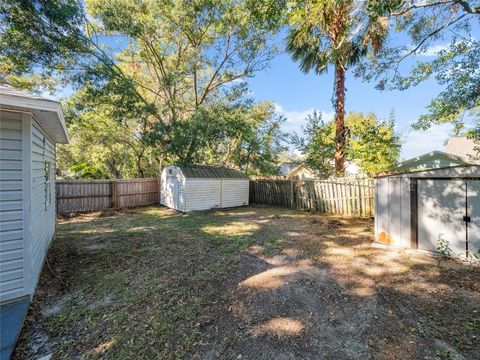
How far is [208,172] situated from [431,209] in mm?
8805

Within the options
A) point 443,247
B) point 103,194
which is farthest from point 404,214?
point 103,194

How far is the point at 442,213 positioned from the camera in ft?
13.8

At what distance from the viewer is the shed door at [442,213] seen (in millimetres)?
4059

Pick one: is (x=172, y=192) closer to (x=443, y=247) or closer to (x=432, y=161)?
(x=443, y=247)

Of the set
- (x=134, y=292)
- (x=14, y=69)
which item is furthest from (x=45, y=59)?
(x=134, y=292)

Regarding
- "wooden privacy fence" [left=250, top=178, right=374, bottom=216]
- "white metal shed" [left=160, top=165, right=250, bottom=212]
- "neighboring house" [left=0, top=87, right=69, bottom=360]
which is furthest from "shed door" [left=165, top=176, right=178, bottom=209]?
"neighboring house" [left=0, top=87, right=69, bottom=360]

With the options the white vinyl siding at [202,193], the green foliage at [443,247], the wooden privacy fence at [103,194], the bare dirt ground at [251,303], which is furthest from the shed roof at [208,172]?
the green foliage at [443,247]

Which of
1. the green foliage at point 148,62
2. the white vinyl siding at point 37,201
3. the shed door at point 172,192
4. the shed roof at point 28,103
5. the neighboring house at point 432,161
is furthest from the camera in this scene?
the shed door at point 172,192

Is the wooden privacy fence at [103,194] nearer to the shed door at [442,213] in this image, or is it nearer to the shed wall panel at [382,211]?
the shed wall panel at [382,211]

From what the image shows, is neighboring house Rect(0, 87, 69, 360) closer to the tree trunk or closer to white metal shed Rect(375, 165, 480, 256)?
white metal shed Rect(375, 165, 480, 256)

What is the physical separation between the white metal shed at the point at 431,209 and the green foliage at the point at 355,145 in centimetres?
467

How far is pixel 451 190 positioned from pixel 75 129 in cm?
→ 1648

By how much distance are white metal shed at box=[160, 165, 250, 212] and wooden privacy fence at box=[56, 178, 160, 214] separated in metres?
0.87

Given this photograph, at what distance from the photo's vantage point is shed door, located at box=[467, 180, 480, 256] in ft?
12.8
